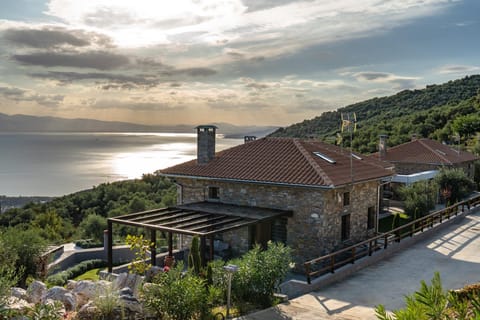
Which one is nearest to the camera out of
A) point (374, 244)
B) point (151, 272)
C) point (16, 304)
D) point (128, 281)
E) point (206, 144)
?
point (16, 304)

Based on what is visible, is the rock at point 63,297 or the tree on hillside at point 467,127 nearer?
the rock at point 63,297

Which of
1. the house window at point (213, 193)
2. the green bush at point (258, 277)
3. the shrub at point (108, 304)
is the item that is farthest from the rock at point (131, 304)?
the house window at point (213, 193)

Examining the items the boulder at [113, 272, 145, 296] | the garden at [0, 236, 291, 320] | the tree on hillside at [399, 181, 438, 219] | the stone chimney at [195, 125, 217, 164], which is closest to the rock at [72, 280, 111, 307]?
the garden at [0, 236, 291, 320]

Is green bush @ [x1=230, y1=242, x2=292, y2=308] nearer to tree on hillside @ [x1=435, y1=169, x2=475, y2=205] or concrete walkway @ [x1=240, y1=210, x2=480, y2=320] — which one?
concrete walkway @ [x1=240, y1=210, x2=480, y2=320]

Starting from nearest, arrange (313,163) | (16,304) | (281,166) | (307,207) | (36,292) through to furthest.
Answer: (16,304) < (36,292) < (307,207) < (313,163) < (281,166)

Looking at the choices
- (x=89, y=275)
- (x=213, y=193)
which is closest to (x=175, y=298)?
(x=213, y=193)

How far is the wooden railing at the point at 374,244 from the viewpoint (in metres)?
13.7

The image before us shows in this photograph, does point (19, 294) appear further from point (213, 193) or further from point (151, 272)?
point (213, 193)

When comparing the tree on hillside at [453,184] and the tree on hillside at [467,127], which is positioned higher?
the tree on hillside at [467,127]

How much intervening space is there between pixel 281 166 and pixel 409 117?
196 ft

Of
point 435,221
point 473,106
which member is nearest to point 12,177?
point 473,106

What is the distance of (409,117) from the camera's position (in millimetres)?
70812

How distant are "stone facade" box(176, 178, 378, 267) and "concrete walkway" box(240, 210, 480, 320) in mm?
1770

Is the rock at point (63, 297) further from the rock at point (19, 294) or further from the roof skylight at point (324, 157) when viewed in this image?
the roof skylight at point (324, 157)
